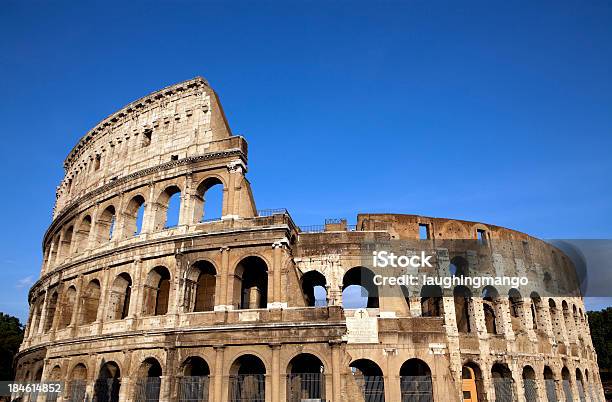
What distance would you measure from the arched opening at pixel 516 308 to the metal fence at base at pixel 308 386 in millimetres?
13391

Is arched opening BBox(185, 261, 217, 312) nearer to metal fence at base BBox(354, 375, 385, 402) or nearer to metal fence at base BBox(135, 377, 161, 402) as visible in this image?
metal fence at base BBox(135, 377, 161, 402)

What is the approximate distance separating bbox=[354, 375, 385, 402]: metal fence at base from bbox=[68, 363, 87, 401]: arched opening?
477 inches

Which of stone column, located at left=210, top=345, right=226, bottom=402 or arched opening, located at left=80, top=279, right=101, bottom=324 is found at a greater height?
arched opening, located at left=80, top=279, right=101, bottom=324

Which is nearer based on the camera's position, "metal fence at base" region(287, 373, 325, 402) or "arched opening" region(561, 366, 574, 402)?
"metal fence at base" region(287, 373, 325, 402)

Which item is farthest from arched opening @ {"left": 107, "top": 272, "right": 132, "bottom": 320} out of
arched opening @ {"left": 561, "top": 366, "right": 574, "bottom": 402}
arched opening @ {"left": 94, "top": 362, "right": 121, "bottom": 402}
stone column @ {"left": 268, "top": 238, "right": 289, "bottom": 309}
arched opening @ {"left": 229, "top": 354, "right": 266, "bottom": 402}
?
arched opening @ {"left": 561, "top": 366, "right": 574, "bottom": 402}

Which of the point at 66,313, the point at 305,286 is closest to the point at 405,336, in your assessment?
the point at 305,286

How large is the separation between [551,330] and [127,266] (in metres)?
23.9

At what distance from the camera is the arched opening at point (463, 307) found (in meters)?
24.6

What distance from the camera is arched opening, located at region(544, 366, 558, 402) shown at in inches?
993

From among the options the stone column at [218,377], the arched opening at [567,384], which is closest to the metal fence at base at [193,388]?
the stone column at [218,377]

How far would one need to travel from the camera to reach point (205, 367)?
68.3ft

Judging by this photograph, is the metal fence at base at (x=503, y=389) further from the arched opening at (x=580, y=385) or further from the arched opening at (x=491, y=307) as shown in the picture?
the arched opening at (x=580, y=385)

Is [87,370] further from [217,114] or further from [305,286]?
[217,114]

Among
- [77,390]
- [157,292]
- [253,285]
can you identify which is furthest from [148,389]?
[253,285]
